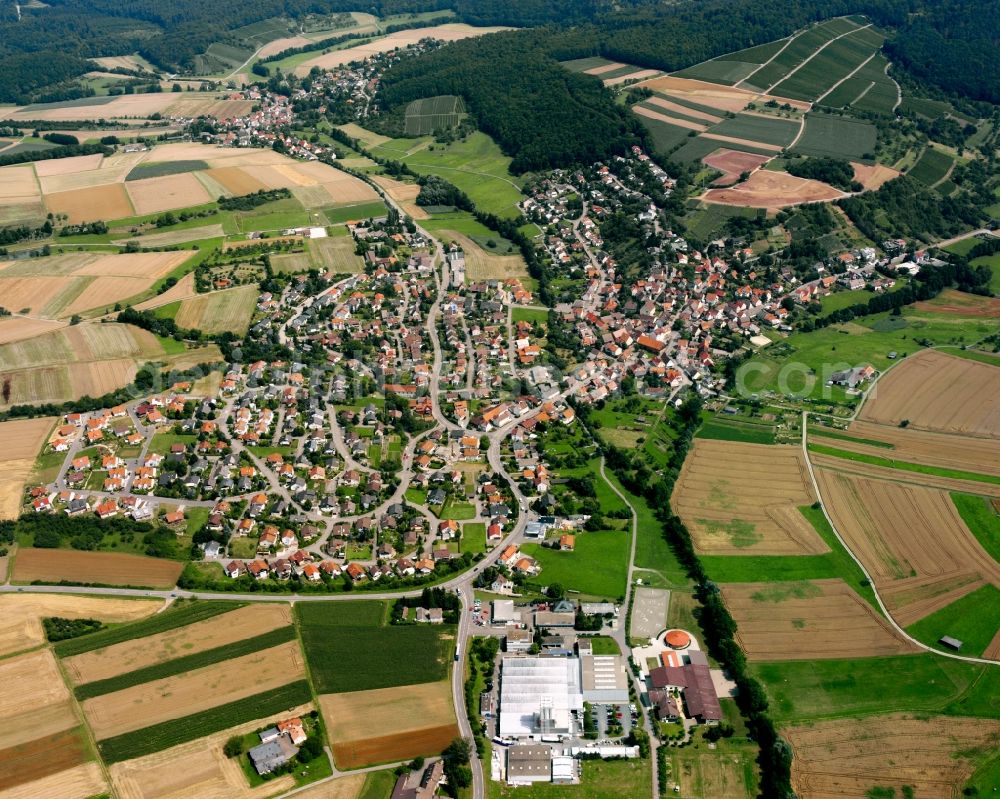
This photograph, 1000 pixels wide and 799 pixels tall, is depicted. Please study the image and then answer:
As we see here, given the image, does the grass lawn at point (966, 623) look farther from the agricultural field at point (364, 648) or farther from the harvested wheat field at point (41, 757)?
the harvested wheat field at point (41, 757)

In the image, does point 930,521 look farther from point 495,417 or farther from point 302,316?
point 302,316

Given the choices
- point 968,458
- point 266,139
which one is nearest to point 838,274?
point 968,458

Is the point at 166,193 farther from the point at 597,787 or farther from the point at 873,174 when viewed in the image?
the point at 597,787

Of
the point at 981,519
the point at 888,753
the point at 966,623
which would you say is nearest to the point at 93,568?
the point at 888,753

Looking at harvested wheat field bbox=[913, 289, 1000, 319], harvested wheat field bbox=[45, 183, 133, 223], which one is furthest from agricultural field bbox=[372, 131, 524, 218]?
harvested wheat field bbox=[913, 289, 1000, 319]

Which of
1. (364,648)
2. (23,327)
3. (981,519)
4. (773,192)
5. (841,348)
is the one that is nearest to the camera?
(364,648)

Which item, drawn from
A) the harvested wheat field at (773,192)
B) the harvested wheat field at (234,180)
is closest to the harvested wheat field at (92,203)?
the harvested wheat field at (234,180)
